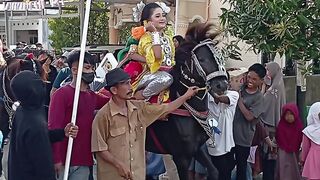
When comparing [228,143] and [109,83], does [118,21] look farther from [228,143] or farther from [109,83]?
[109,83]

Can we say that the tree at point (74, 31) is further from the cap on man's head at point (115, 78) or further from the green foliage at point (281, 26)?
the cap on man's head at point (115, 78)

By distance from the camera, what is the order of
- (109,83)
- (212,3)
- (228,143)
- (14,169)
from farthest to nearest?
(212,3) → (228,143) → (109,83) → (14,169)

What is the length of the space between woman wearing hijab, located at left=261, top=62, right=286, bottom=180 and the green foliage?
5.42 feet

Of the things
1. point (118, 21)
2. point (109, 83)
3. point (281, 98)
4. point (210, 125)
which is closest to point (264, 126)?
point (281, 98)

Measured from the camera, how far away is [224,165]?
25.2 ft

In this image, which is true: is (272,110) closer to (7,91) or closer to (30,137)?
(7,91)

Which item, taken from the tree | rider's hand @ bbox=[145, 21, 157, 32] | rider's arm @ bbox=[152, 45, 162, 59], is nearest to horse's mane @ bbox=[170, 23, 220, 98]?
rider's arm @ bbox=[152, 45, 162, 59]

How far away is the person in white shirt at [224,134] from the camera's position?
24.7 ft

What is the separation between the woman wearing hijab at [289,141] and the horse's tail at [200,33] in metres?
1.52

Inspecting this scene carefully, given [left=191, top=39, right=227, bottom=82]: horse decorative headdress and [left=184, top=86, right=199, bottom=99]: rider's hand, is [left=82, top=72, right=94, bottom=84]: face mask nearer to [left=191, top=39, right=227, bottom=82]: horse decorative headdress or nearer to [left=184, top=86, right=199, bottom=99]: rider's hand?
[left=184, top=86, right=199, bottom=99]: rider's hand

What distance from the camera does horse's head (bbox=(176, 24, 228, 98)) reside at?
251 inches

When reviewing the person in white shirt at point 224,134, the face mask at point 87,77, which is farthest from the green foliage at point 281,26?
the face mask at point 87,77

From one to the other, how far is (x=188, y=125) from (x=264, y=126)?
1732 mm

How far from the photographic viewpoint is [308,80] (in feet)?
26.7
